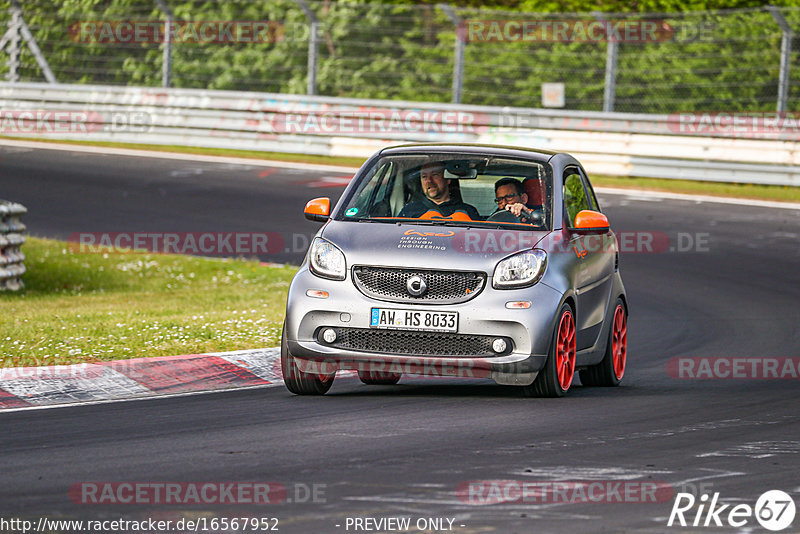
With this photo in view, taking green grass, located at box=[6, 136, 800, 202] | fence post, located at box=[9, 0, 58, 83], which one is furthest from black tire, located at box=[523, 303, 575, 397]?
fence post, located at box=[9, 0, 58, 83]

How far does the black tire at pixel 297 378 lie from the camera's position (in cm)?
891

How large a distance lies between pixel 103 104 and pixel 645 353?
18.0 metres

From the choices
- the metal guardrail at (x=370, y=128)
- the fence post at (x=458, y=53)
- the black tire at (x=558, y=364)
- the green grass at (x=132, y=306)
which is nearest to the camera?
the black tire at (x=558, y=364)

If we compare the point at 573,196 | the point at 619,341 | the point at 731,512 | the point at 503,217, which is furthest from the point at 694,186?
the point at 731,512

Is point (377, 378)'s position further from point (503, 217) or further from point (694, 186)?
point (694, 186)

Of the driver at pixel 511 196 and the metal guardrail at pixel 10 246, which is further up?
the driver at pixel 511 196

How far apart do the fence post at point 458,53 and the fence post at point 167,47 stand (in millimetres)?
5346

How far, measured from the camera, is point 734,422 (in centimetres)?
835

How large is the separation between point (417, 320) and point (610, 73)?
1608cm

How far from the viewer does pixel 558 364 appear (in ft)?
29.2

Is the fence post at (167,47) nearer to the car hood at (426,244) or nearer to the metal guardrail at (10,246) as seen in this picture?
the metal guardrail at (10,246)

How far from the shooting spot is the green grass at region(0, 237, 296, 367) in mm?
10500

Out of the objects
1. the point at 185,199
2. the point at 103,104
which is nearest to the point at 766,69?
the point at 185,199

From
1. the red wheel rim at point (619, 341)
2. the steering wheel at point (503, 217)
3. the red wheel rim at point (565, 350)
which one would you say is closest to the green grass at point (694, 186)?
the red wheel rim at point (619, 341)
